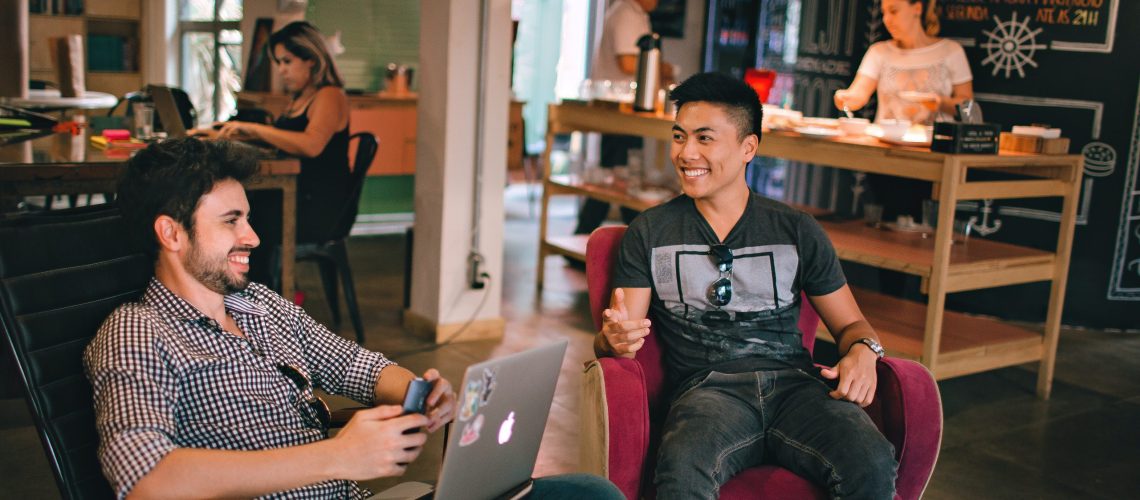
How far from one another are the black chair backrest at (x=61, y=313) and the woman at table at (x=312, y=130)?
91.7 inches

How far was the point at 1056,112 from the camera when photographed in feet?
18.1

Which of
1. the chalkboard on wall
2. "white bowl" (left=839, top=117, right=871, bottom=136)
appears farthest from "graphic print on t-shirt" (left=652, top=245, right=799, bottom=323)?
the chalkboard on wall

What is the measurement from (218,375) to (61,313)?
0.34 m

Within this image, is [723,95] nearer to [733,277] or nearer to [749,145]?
[749,145]

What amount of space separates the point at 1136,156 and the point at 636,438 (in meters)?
4.19

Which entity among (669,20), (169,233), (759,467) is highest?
(669,20)

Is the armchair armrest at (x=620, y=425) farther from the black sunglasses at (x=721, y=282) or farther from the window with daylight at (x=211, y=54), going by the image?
the window with daylight at (x=211, y=54)

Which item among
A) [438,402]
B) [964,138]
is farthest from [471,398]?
[964,138]

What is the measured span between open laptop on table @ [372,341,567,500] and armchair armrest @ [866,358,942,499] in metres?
0.90

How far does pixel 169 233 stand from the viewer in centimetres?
181

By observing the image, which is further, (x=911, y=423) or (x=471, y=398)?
(x=911, y=423)

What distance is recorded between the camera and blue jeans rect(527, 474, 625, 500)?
6.11 ft

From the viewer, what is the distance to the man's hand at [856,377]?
90.6 inches

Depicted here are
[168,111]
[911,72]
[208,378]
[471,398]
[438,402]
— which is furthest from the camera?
[911,72]
